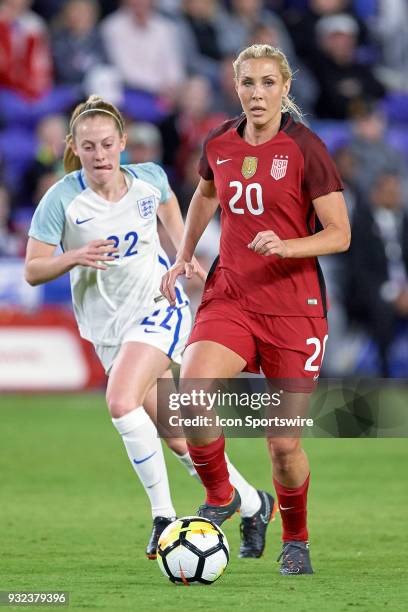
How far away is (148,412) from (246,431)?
3.62 meters

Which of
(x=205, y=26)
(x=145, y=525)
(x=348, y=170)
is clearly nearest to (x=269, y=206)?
(x=145, y=525)

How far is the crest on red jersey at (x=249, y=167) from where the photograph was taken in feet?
19.8

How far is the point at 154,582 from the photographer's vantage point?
5.88m

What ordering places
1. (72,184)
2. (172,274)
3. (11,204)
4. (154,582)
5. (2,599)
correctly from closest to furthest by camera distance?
(2,599)
(154,582)
(172,274)
(72,184)
(11,204)

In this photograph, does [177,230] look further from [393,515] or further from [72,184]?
[393,515]

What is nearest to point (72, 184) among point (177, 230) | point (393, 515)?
point (177, 230)

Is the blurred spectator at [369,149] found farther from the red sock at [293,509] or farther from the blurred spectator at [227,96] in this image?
the red sock at [293,509]

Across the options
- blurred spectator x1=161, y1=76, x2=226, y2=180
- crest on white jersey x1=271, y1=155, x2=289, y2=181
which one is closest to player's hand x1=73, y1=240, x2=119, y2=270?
crest on white jersey x1=271, y1=155, x2=289, y2=181

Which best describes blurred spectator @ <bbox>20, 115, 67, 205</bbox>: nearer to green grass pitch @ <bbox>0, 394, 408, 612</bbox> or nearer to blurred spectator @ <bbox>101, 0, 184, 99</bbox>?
blurred spectator @ <bbox>101, 0, 184, 99</bbox>

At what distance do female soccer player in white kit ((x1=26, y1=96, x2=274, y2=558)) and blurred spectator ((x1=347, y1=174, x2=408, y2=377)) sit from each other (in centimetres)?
768

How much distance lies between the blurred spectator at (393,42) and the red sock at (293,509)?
499 inches

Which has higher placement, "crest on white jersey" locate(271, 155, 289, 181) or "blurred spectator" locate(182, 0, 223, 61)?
"crest on white jersey" locate(271, 155, 289, 181)

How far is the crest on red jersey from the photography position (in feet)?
19.8

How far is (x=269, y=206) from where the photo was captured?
599cm
